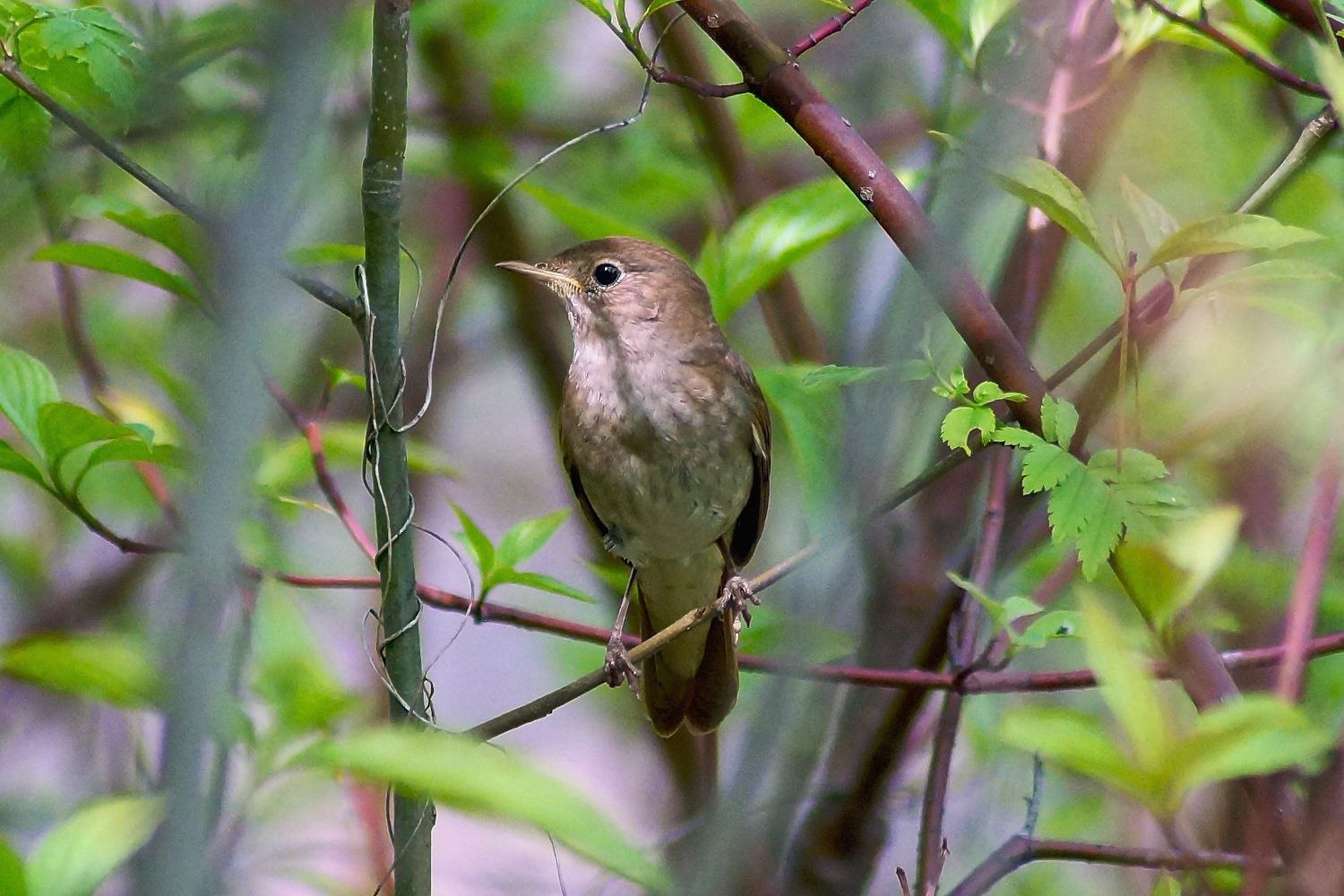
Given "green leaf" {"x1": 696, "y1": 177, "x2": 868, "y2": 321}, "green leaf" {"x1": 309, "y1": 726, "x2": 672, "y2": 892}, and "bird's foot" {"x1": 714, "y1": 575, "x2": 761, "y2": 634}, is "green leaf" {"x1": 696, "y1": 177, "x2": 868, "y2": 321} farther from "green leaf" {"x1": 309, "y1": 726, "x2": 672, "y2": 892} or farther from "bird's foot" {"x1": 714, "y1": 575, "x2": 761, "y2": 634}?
"green leaf" {"x1": 309, "y1": 726, "x2": 672, "y2": 892}

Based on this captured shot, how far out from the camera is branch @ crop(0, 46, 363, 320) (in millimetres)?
1622

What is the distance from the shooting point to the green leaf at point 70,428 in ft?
6.46

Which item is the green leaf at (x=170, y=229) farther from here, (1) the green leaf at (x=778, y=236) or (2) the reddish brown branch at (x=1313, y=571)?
(2) the reddish brown branch at (x=1313, y=571)

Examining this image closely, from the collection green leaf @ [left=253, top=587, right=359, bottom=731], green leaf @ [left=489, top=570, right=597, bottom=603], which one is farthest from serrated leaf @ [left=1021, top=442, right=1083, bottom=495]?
green leaf @ [left=253, top=587, right=359, bottom=731]

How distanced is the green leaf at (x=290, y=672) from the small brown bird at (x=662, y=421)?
824 mm

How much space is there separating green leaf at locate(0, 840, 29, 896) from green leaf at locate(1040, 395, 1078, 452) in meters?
1.26

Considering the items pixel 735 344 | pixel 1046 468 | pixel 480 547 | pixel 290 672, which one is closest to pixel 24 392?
pixel 290 672

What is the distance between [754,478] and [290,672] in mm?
1425

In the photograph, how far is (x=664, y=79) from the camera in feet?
6.10

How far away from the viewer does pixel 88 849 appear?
4.98 ft

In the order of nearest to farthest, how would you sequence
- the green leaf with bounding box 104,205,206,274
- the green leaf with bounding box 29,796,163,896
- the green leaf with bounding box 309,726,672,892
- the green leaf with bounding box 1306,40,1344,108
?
1. the green leaf with bounding box 309,726,672,892
2. the green leaf with bounding box 1306,40,1344,108
3. the green leaf with bounding box 29,796,163,896
4. the green leaf with bounding box 104,205,206,274

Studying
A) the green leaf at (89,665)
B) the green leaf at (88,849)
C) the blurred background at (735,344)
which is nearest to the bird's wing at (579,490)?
the blurred background at (735,344)

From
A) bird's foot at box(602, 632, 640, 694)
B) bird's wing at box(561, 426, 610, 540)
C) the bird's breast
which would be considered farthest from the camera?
bird's wing at box(561, 426, 610, 540)

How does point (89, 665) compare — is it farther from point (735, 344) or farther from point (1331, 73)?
point (735, 344)
